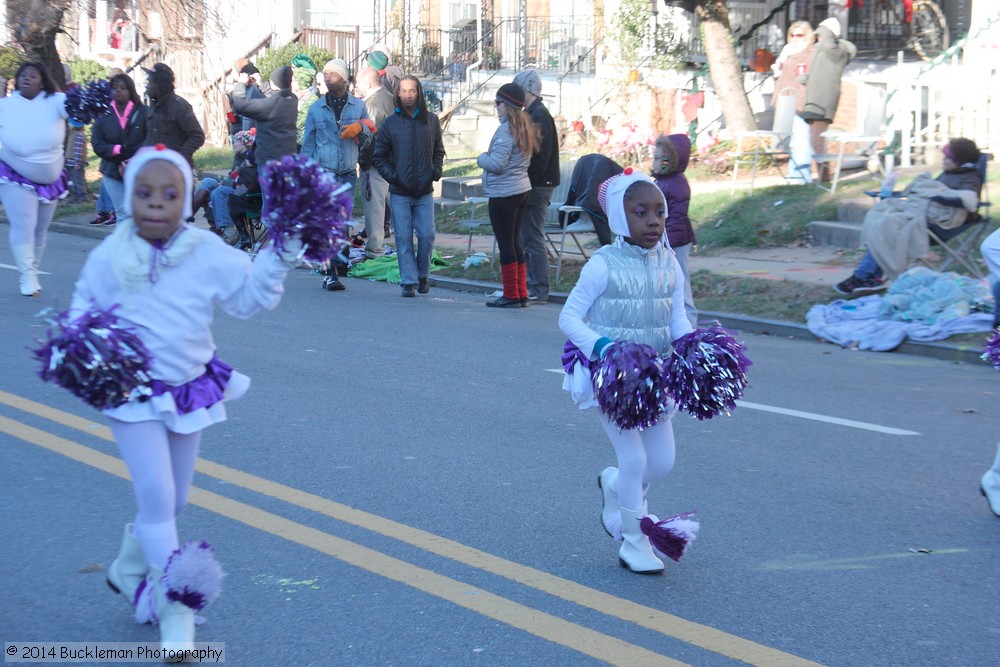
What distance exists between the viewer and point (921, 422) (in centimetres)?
747

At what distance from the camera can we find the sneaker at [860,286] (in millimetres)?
11062

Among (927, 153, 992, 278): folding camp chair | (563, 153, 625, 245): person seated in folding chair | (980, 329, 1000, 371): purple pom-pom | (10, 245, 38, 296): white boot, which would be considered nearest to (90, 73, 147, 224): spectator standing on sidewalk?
(10, 245, 38, 296): white boot

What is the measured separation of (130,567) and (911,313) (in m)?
7.69

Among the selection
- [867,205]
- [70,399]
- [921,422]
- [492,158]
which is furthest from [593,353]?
[867,205]

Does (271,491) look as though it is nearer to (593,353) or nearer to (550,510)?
(550,510)

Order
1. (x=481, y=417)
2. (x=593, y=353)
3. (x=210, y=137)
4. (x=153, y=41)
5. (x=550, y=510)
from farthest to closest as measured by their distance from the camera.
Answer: (x=210, y=137)
(x=153, y=41)
(x=481, y=417)
(x=550, y=510)
(x=593, y=353)

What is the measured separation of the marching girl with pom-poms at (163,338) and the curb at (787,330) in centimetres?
712

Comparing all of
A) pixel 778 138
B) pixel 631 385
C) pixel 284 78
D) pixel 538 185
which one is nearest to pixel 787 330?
pixel 538 185

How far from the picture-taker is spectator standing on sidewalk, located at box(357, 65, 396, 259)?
14391 millimetres

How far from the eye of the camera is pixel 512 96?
36.2 feet

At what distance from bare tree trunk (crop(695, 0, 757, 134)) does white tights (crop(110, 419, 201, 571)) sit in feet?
47.9

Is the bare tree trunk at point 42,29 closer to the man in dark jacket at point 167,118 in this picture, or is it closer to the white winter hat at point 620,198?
the man in dark jacket at point 167,118

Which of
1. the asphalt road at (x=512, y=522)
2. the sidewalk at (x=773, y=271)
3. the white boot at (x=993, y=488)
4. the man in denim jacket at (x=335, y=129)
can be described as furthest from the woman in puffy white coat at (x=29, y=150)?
the white boot at (x=993, y=488)

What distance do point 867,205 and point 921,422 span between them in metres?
6.67
